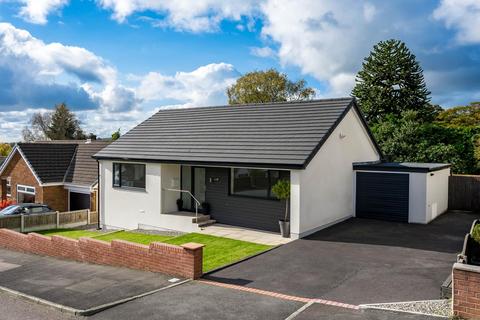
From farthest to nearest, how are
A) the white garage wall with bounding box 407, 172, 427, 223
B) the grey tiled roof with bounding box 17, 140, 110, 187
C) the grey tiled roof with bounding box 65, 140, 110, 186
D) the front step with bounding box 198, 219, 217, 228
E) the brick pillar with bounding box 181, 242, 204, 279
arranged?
the grey tiled roof with bounding box 17, 140, 110, 187, the grey tiled roof with bounding box 65, 140, 110, 186, the white garage wall with bounding box 407, 172, 427, 223, the front step with bounding box 198, 219, 217, 228, the brick pillar with bounding box 181, 242, 204, 279

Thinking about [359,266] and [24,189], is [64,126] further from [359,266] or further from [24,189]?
[359,266]

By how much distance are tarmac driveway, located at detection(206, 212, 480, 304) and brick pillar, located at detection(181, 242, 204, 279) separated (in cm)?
42

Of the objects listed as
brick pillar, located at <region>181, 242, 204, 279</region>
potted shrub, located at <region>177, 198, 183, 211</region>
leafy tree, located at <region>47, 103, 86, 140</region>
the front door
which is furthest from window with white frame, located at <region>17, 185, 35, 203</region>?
leafy tree, located at <region>47, 103, 86, 140</region>

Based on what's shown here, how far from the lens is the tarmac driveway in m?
9.61

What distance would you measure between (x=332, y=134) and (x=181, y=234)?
745 cm

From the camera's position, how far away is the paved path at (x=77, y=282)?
32.9 feet

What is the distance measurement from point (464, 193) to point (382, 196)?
596 centimetres

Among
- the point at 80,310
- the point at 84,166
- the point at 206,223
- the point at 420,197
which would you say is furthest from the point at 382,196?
the point at 84,166

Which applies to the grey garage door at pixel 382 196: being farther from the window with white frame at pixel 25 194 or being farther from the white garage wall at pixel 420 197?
the window with white frame at pixel 25 194

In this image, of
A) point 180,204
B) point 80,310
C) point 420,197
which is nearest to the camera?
point 80,310

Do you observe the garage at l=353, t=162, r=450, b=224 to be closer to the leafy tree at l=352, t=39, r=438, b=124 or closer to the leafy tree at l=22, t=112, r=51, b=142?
the leafy tree at l=352, t=39, r=438, b=124

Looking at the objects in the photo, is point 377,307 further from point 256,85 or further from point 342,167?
point 256,85

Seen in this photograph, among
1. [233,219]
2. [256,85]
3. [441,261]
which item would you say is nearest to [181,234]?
[233,219]

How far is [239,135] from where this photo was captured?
714 inches
